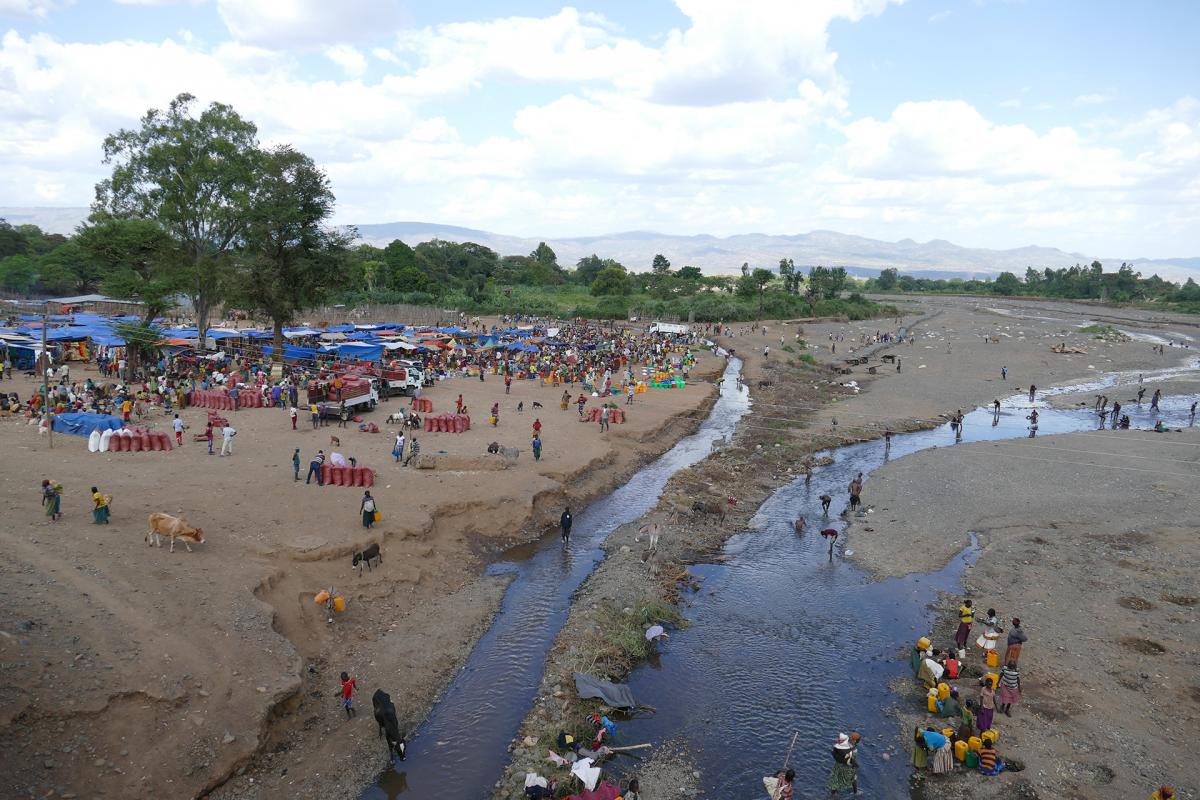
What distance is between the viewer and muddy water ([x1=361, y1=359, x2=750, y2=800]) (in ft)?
36.4

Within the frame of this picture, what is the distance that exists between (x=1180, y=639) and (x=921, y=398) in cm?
3077

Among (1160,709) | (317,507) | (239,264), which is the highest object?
(239,264)

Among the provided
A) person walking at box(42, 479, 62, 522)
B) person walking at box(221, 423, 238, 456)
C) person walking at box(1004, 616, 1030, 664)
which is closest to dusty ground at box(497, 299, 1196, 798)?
person walking at box(1004, 616, 1030, 664)

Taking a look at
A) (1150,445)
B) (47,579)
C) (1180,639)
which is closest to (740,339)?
(1150,445)

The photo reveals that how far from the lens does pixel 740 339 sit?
75.9 meters

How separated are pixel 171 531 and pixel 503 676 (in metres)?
7.68

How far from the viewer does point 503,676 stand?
550 inches

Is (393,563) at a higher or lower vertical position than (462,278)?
lower

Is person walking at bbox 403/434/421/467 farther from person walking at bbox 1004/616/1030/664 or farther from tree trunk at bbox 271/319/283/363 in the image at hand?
tree trunk at bbox 271/319/283/363

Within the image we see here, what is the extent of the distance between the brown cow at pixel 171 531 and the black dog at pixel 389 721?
672 cm

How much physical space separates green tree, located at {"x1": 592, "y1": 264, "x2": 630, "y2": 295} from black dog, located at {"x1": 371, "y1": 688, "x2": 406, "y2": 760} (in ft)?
330

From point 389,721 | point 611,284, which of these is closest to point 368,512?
point 389,721

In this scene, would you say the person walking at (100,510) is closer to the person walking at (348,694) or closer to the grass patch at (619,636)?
the person walking at (348,694)

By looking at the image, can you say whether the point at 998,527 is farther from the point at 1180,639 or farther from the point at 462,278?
the point at 462,278
